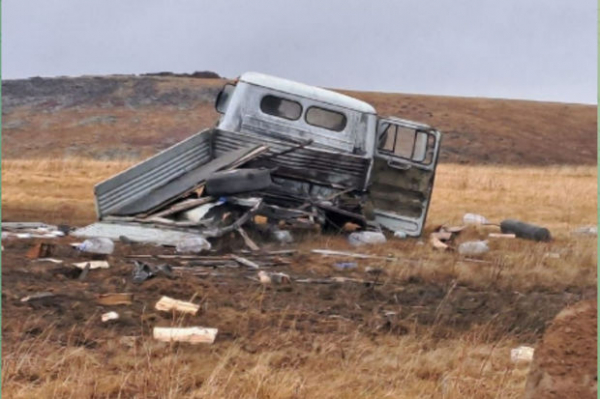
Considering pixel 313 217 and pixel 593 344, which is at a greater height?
pixel 593 344

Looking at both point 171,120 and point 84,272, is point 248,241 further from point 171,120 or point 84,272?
point 171,120

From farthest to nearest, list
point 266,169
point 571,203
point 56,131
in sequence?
point 56,131 → point 571,203 → point 266,169

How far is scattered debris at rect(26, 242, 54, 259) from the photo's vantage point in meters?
8.25

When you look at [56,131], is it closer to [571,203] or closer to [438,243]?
[571,203]

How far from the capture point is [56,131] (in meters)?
41.1

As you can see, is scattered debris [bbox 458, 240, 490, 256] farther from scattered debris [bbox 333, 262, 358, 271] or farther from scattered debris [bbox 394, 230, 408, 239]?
scattered debris [bbox 333, 262, 358, 271]

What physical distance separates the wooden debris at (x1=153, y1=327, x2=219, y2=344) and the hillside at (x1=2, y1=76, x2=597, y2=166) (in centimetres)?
2899

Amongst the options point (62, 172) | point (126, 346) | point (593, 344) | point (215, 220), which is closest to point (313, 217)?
point (215, 220)

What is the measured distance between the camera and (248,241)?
9.71 m

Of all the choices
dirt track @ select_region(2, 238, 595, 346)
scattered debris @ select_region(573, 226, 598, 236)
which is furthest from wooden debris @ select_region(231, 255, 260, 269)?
scattered debris @ select_region(573, 226, 598, 236)

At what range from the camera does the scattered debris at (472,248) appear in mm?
10410

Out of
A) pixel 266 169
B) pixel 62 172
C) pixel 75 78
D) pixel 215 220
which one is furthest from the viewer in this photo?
pixel 75 78

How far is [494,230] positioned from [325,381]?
9.35 meters

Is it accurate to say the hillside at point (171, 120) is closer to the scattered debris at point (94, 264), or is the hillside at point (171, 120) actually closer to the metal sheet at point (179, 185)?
the metal sheet at point (179, 185)
